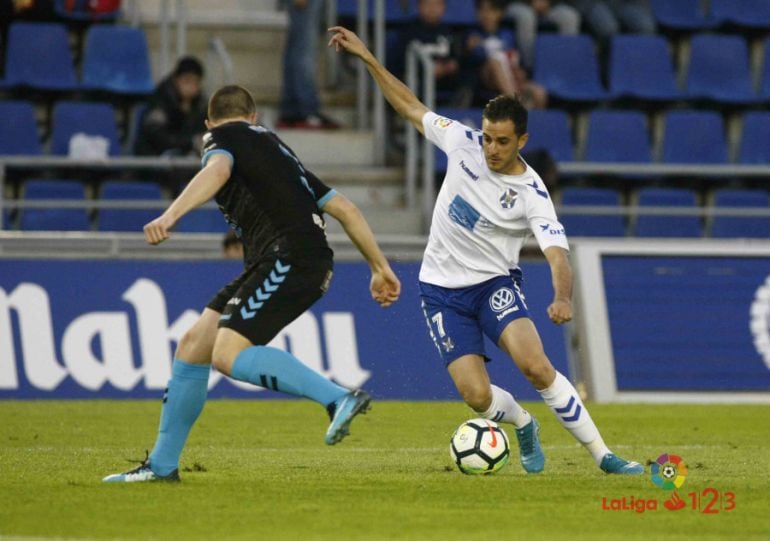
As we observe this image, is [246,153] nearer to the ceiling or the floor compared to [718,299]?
Result: nearer to the ceiling

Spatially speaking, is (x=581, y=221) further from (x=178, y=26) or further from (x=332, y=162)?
(x=178, y=26)

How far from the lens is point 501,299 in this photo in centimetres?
930

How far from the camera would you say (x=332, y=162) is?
19484 millimetres

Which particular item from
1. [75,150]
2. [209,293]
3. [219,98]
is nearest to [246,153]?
[219,98]

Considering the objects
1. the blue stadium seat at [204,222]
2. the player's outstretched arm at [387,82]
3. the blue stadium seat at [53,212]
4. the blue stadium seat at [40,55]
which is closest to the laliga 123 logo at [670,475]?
the player's outstretched arm at [387,82]

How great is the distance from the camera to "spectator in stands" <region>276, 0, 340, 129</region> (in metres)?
18.8

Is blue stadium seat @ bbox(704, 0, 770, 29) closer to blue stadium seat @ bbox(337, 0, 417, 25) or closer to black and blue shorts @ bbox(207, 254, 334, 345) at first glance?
blue stadium seat @ bbox(337, 0, 417, 25)

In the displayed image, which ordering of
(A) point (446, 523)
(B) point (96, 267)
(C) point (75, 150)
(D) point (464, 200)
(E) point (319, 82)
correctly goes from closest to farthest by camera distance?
(A) point (446, 523) < (D) point (464, 200) < (B) point (96, 267) < (C) point (75, 150) < (E) point (319, 82)

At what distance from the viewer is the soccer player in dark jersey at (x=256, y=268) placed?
8078mm

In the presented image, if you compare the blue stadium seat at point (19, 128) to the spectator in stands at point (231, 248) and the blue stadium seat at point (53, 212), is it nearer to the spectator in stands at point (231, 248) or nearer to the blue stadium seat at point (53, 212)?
the blue stadium seat at point (53, 212)

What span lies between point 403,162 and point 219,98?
1097cm

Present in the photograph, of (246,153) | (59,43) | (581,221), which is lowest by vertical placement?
(581,221)

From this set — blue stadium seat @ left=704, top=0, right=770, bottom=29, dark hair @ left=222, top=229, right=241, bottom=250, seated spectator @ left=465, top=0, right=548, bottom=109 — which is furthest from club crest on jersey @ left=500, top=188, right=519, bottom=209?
blue stadium seat @ left=704, top=0, right=770, bottom=29

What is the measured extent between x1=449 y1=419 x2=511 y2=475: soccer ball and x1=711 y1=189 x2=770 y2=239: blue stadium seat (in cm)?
1033
